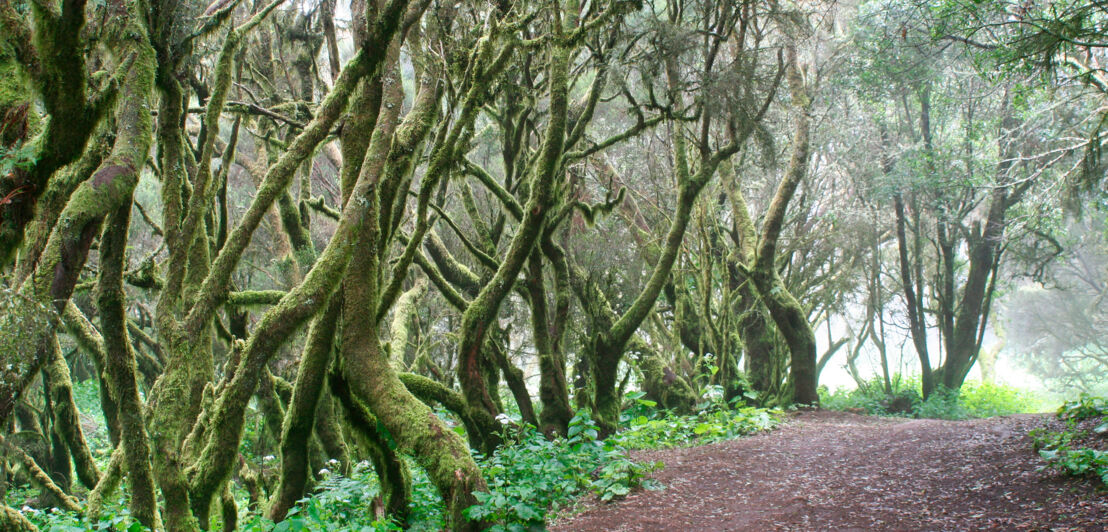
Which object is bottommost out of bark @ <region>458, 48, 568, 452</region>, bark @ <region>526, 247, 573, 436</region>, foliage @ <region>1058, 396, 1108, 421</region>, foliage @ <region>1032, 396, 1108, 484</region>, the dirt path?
the dirt path

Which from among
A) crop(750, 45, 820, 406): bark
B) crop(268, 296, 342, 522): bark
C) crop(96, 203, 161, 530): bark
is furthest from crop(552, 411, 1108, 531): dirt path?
crop(750, 45, 820, 406): bark

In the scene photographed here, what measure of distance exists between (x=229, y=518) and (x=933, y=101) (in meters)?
15.2

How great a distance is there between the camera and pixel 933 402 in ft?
48.4

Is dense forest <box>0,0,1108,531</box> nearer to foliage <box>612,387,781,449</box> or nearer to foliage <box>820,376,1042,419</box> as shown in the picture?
foliage <box>612,387,781,449</box>

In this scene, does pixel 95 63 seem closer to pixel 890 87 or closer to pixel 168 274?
pixel 168 274

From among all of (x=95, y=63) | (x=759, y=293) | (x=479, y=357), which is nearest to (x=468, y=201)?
(x=479, y=357)

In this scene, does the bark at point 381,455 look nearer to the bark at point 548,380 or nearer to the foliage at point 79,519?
the foliage at point 79,519

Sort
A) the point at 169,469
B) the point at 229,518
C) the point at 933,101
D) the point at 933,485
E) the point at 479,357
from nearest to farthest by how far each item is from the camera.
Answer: the point at 169,469, the point at 229,518, the point at 933,485, the point at 479,357, the point at 933,101

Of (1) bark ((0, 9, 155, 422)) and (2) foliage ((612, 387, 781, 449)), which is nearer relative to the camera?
(1) bark ((0, 9, 155, 422))

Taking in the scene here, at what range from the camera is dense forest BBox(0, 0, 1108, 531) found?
4.30m

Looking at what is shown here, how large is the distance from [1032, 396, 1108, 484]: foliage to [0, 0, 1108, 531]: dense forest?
2587 millimetres

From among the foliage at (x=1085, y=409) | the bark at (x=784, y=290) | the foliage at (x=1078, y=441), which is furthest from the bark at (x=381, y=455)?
the bark at (x=784, y=290)

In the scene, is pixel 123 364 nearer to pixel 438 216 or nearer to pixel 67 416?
pixel 438 216

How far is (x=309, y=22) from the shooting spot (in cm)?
880
